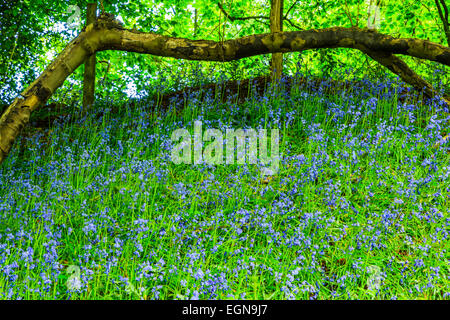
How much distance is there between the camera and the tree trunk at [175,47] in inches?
160

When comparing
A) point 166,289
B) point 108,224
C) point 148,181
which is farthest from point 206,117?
point 166,289

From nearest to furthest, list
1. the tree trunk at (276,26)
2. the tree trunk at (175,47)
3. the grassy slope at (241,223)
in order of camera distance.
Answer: the grassy slope at (241,223)
the tree trunk at (175,47)
the tree trunk at (276,26)

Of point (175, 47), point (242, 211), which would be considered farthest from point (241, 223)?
point (175, 47)

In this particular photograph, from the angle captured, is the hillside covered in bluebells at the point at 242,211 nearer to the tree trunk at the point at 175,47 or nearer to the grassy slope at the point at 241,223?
the grassy slope at the point at 241,223

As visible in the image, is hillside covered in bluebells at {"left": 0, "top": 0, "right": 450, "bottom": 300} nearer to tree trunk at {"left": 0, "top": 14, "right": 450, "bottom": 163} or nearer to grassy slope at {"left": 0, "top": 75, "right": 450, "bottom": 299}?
grassy slope at {"left": 0, "top": 75, "right": 450, "bottom": 299}

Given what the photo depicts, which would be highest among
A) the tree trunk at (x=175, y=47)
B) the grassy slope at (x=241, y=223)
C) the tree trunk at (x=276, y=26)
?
the tree trunk at (x=276, y=26)

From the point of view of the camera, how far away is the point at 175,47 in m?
4.73

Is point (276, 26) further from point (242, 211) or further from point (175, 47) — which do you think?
point (242, 211)

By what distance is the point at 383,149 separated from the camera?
4477 millimetres

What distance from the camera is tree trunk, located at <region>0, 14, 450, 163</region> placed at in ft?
13.3

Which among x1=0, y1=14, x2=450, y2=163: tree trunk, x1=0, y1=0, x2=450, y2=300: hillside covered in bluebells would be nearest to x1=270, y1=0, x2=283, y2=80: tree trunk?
x1=0, y1=0, x2=450, y2=300: hillside covered in bluebells

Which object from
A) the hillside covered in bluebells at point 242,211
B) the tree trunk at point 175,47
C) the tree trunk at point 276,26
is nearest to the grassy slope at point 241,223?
the hillside covered in bluebells at point 242,211
